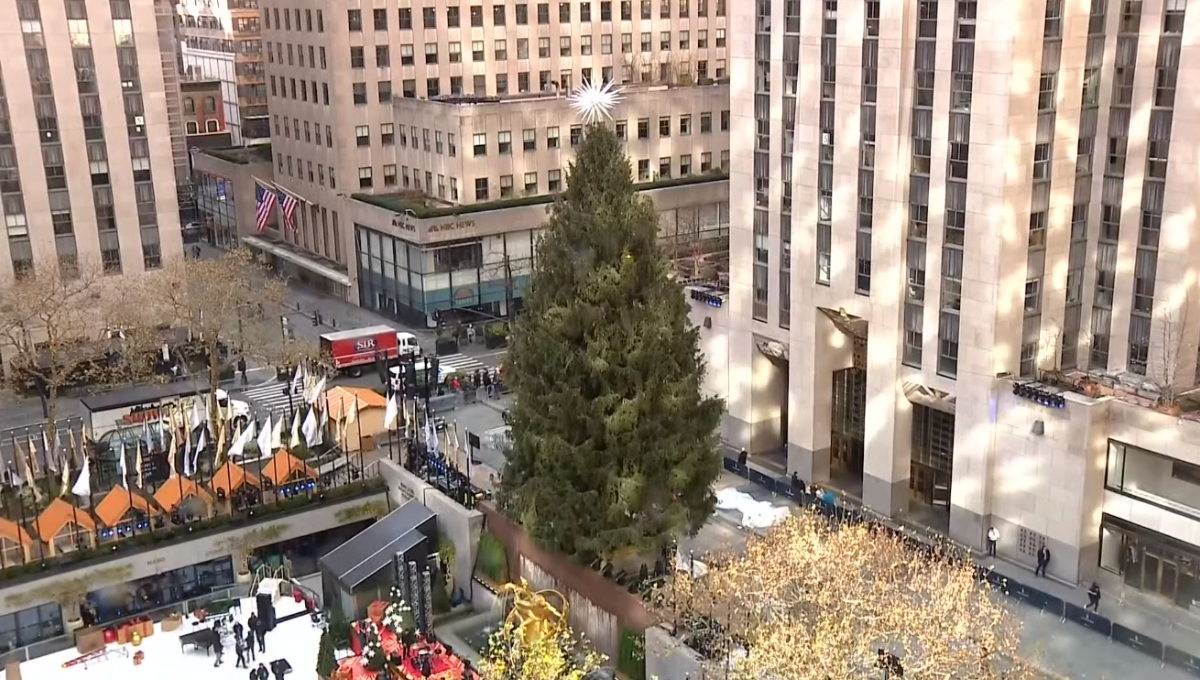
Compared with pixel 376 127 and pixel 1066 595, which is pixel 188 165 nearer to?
pixel 376 127

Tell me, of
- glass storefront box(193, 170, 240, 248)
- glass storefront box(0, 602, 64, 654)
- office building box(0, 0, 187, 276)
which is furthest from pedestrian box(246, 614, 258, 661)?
glass storefront box(193, 170, 240, 248)

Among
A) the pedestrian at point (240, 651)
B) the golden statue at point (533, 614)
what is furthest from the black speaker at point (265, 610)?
the golden statue at point (533, 614)

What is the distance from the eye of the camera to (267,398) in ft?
228

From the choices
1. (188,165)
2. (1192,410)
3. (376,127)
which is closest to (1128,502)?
(1192,410)

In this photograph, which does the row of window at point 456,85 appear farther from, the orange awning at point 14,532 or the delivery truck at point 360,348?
the orange awning at point 14,532

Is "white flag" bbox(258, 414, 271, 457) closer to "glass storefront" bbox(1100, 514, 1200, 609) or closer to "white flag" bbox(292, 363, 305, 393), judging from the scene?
"white flag" bbox(292, 363, 305, 393)

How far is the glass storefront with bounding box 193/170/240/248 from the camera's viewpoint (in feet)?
353

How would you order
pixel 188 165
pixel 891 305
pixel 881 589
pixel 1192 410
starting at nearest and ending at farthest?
pixel 881 589, pixel 1192 410, pixel 891 305, pixel 188 165

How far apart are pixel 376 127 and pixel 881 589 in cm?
6723

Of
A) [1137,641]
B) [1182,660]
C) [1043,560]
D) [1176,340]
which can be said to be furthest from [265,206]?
[1182,660]

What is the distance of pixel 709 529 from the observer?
49.0 m

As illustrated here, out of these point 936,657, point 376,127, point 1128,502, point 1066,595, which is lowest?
point 1066,595

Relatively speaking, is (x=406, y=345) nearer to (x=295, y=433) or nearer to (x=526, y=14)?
(x=295, y=433)

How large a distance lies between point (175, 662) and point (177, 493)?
8705 millimetres
